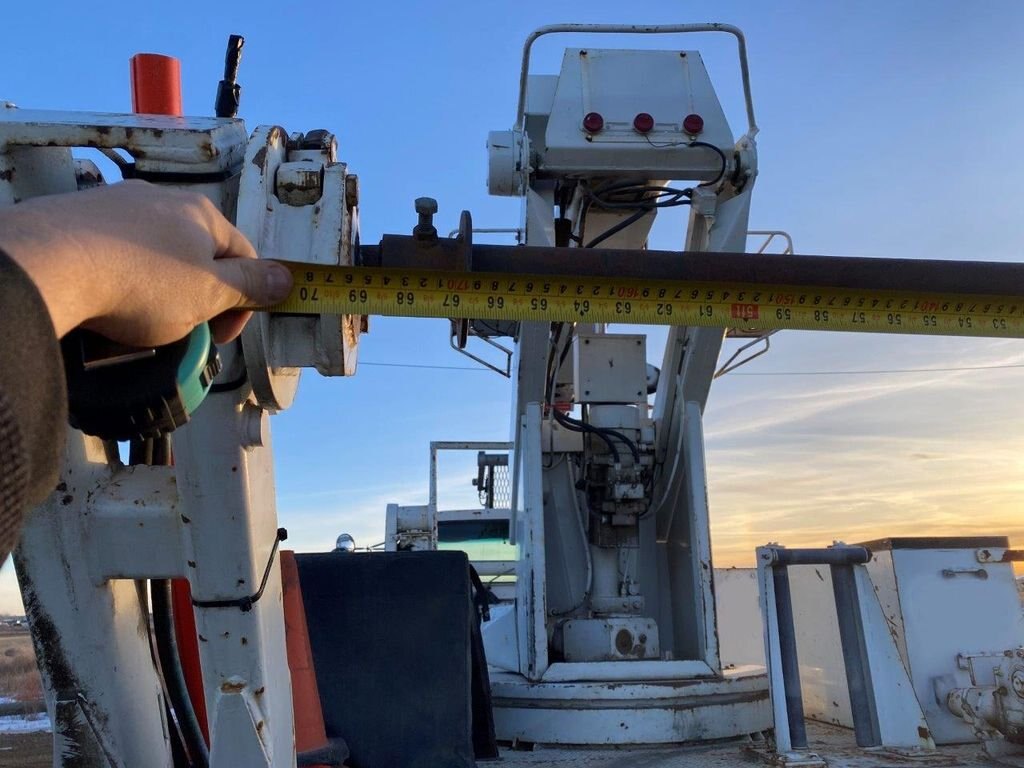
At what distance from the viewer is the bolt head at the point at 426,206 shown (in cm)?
171

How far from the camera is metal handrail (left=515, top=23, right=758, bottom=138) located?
4.34 metres

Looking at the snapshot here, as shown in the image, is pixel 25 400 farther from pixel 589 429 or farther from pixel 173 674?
pixel 589 429

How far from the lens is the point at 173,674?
210cm

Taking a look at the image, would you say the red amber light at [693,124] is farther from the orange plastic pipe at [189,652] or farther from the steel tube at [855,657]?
the orange plastic pipe at [189,652]

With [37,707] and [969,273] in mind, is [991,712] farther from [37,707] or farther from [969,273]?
[37,707]

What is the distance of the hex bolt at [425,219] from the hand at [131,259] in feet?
2.05

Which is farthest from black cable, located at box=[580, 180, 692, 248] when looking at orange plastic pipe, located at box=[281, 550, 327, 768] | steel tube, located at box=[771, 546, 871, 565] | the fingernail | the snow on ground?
the snow on ground

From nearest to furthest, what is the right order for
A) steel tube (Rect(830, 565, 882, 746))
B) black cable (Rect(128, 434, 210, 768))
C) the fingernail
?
the fingernail → black cable (Rect(128, 434, 210, 768)) → steel tube (Rect(830, 565, 882, 746))

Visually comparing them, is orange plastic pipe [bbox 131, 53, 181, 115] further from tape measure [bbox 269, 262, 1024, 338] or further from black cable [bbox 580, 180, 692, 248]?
black cable [bbox 580, 180, 692, 248]

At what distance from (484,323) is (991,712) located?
357 centimetres

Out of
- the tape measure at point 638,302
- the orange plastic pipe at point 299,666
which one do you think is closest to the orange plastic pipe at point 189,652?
the orange plastic pipe at point 299,666

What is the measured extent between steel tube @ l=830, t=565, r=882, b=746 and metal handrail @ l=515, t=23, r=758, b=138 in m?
2.11

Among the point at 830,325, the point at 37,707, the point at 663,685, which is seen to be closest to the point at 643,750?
the point at 663,685

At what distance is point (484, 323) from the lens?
232 inches
